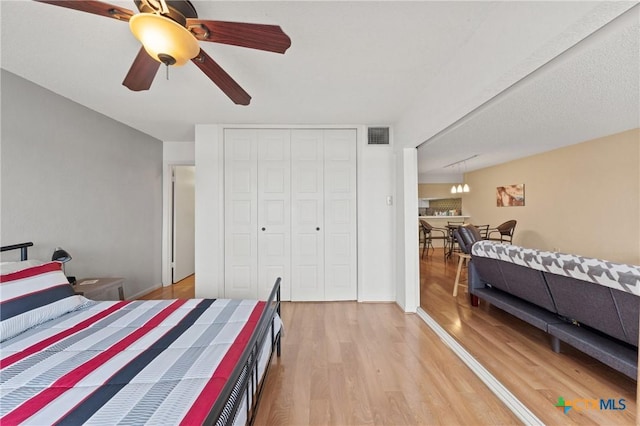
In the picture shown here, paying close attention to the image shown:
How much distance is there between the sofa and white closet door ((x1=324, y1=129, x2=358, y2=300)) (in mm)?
1607

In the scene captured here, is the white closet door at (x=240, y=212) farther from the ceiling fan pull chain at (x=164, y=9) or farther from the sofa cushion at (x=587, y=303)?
the sofa cushion at (x=587, y=303)

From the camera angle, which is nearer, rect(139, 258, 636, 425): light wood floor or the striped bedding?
the striped bedding

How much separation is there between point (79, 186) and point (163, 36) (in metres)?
2.51

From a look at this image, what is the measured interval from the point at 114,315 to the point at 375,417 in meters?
1.83

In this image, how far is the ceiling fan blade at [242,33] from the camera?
1.19 metres

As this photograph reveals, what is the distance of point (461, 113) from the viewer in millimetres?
1970

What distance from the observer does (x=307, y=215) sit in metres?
3.44

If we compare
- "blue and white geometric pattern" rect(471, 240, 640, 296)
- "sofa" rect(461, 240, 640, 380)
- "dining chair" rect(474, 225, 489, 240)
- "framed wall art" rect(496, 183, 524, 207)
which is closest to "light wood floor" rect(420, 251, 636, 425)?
"sofa" rect(461, 240, 640, 380)

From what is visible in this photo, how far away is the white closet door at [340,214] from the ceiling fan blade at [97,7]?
2.48 m

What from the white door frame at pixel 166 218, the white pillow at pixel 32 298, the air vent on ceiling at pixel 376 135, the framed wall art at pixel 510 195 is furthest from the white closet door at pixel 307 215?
the framed wall art at pixel 510 195

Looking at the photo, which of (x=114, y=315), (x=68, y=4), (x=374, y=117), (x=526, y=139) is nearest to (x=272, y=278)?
(x=114, y=315)

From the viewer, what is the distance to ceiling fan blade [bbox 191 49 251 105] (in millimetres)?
1432

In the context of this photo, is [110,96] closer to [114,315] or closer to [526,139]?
[114,315]

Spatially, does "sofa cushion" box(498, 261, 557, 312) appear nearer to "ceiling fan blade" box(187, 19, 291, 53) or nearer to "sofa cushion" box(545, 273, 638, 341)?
"sofa cushion" box(545, 273, 638, 341)
